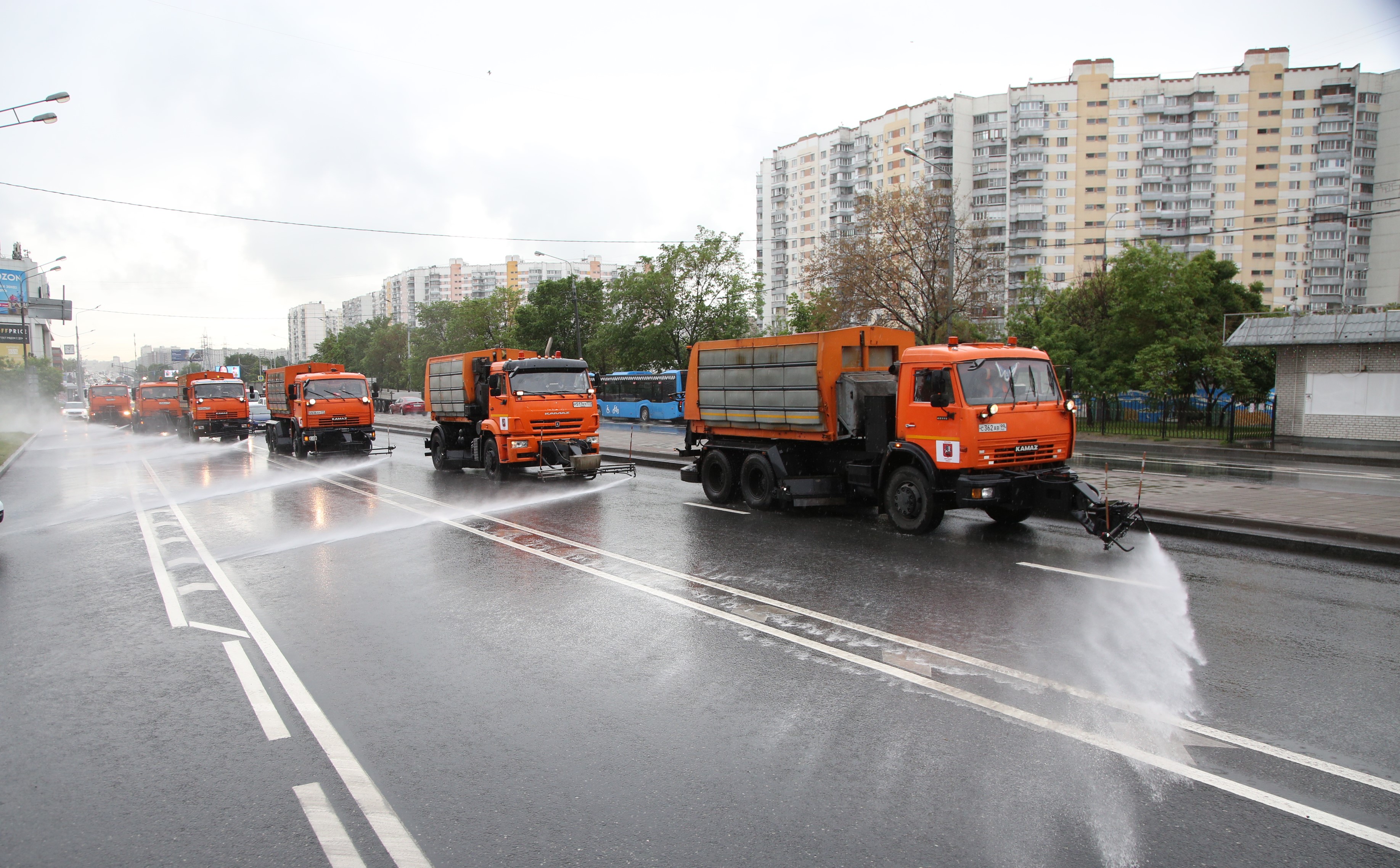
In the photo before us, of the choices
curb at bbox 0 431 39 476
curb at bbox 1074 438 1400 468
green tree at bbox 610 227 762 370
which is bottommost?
curb at bbox 0 431 39 476

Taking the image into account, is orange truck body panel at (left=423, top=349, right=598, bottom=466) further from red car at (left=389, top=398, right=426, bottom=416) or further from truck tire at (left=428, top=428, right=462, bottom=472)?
red car at (left=389, top=398, right=426, bottom=416)

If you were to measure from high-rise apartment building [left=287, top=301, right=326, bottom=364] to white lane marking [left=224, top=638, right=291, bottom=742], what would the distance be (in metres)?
188

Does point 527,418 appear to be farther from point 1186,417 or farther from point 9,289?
point 9,289

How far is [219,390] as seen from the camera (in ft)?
112

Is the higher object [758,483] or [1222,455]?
[758,483]

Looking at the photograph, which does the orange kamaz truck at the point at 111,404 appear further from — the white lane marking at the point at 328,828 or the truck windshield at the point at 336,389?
the white lane marking at the point at 328,828

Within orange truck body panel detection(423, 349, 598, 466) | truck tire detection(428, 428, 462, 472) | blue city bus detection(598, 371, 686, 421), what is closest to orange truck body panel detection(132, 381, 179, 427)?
blue city bus detection(598, 371, 686, 421)

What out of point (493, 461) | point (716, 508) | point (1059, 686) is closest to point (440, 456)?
point (493, 461)

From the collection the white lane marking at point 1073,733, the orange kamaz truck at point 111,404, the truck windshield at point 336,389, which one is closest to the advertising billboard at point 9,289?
the orange kamaz truck at point 111,404

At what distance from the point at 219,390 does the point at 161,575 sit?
28526 millimetres

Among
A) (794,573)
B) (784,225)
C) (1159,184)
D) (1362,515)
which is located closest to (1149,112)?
(1159,184)

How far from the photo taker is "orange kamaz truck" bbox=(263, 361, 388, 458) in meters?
24.9

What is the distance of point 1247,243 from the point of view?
8956 centimetres

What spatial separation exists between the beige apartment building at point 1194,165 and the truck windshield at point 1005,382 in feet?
239
